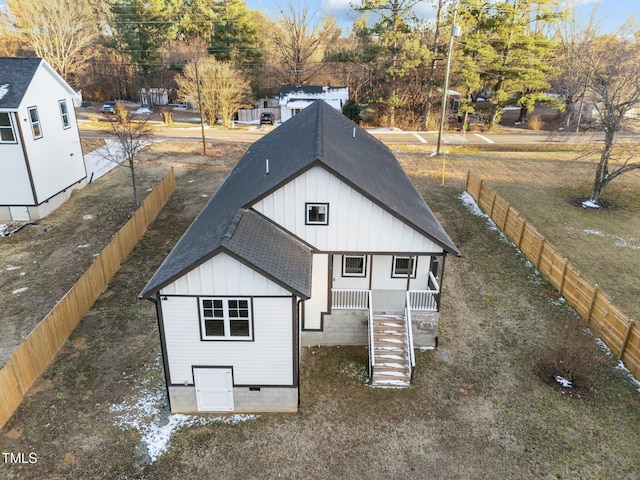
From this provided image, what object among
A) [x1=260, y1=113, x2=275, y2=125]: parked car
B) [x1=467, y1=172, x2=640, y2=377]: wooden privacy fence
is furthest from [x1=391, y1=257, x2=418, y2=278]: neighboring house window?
[x1=260, y1=113, x2=275, y2=125]: parked car

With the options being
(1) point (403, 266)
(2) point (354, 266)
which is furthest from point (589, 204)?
(2) point (354, 266)

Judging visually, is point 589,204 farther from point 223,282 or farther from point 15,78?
point 15,78

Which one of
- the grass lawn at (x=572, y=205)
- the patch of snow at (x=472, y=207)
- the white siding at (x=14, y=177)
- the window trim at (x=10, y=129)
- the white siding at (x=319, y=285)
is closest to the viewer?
the white siding at (x=319, y=285)

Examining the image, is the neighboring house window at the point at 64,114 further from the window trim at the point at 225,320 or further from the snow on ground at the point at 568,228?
the snow on ground at the point at 568,228

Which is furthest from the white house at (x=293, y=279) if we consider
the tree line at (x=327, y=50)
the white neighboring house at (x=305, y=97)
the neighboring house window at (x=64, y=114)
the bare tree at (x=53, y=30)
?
the bare tree at (x=53, y=30)

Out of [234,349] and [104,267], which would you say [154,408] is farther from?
[104,267]
